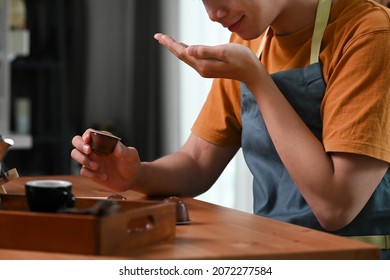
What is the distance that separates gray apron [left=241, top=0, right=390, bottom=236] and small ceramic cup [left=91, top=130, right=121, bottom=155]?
0.38 meters

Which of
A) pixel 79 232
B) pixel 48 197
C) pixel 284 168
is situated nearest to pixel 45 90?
pixel 284 168

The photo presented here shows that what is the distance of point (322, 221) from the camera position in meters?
1.54

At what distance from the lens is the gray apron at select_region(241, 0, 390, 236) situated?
64.2 inches

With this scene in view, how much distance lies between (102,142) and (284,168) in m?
0.44

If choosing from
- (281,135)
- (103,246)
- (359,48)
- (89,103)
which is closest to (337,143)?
(281,135)

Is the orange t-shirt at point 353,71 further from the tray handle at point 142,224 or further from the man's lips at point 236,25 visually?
the tray handle at point 142,224

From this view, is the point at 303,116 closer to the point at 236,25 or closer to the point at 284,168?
the point at 284,168

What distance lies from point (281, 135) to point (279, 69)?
0.92 feet

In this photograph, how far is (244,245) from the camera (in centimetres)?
113

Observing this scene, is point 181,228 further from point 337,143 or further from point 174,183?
point 174,183

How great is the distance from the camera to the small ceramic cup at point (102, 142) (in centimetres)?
157

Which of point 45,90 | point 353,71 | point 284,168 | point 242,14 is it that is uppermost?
point 242,14

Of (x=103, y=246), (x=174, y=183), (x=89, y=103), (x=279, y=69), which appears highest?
(x=279, y=69)

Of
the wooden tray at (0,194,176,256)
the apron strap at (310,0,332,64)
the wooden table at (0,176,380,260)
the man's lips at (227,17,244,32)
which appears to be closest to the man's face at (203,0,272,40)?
the man's lips at (227,17,244,32)
